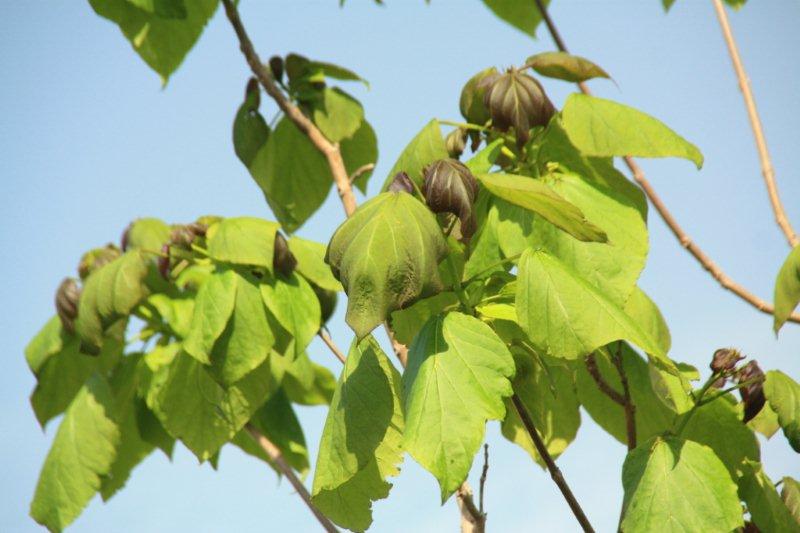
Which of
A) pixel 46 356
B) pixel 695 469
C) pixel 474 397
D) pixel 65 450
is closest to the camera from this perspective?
pixel 474 397

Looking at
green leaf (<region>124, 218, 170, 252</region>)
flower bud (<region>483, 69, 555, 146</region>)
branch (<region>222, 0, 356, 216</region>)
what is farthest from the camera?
green leaf (<region>124, 218, 170, 252</region>)

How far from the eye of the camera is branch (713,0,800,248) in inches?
70.7

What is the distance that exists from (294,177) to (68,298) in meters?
0.55

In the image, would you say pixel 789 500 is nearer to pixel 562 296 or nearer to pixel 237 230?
pixel 562 296

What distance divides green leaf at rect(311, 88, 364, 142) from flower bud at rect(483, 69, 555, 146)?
778mm

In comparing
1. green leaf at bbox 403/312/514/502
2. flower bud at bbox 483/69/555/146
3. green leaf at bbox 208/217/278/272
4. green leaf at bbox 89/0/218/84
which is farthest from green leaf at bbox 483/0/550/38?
green leaf at bbox 403/312/514/502

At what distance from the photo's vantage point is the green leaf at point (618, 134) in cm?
137

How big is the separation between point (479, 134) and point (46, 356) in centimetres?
125

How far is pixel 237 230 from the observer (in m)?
1.85

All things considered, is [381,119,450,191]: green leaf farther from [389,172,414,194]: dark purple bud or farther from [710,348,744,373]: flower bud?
[710,348,744,373]: flower bud

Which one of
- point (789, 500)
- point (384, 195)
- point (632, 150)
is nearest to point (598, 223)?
point (632, 150)

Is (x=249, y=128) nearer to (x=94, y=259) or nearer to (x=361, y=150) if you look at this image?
(x=361, y=150)

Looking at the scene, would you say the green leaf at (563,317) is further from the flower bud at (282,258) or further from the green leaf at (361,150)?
the green leaf at (361,150)

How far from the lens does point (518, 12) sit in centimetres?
233
